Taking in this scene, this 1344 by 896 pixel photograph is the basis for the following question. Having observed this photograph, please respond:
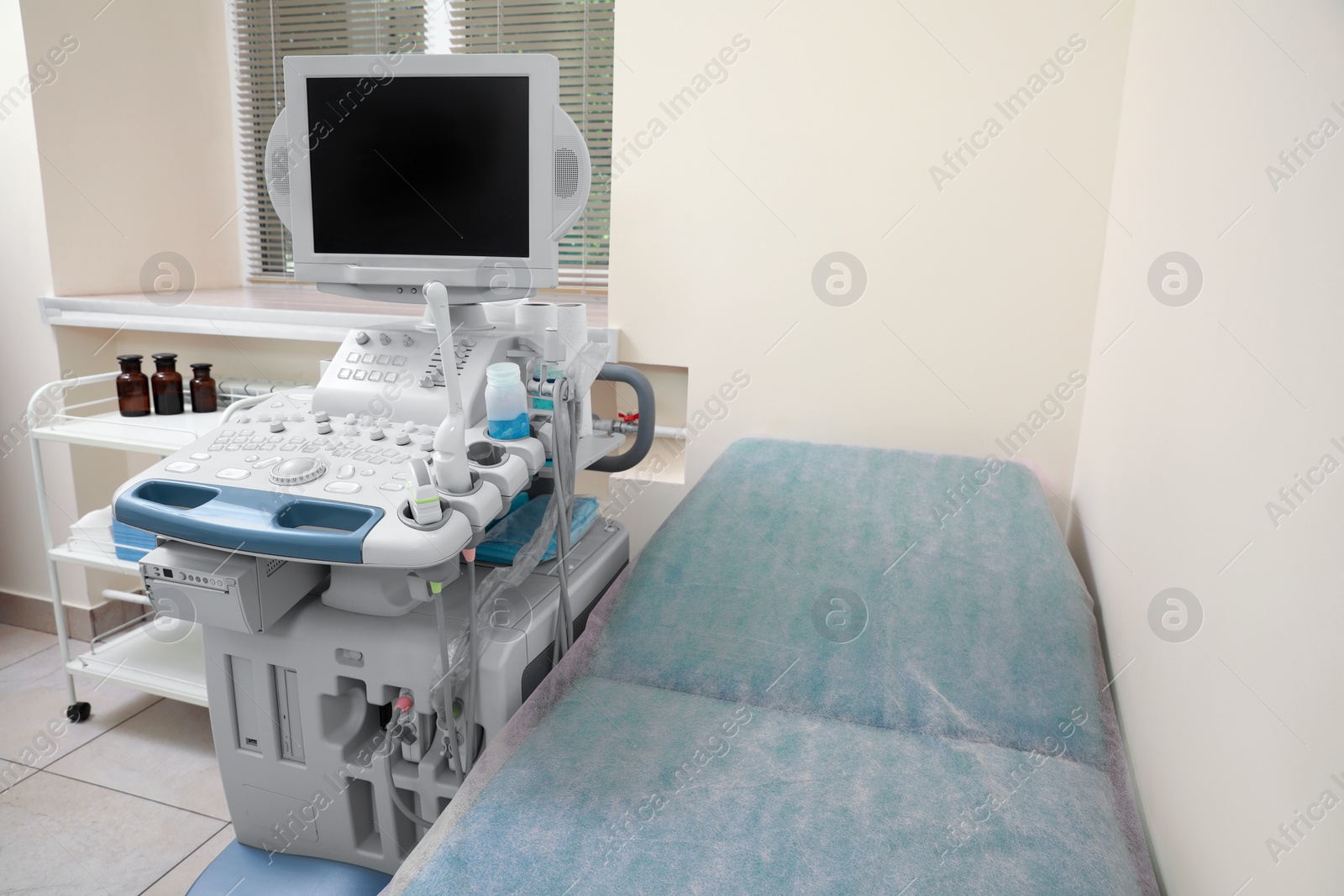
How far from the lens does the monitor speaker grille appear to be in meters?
1.55

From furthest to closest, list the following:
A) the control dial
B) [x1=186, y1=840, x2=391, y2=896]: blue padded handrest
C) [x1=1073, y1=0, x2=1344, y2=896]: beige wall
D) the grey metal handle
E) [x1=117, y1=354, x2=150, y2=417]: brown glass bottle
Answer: [x1=117, y1=354, x2=150, y2=417]: brown glass bottle → the grey metal handle → [x1=186, y1=840, x2=391, y2=896]: blue padded handrest → the control dial → [x1=1073, y1=0, x2=1344, y2=896]: beige wall

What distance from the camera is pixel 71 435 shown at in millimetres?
2166

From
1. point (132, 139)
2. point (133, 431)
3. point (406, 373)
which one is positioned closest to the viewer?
point (406, 373)

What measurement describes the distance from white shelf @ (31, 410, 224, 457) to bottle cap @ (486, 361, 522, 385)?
999mm

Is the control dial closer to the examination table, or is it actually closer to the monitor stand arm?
the monitor stand arm

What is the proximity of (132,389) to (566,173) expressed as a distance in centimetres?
161

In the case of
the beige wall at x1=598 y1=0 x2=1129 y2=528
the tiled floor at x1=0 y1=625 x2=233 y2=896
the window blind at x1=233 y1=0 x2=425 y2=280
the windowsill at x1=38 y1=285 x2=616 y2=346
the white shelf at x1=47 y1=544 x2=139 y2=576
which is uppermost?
the window blind at x1=233 y1=0 x2=425 y2=280

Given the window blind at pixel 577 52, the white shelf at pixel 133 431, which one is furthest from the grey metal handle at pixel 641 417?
the white shelf at pixel 133 431

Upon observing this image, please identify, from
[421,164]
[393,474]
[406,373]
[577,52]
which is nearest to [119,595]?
[406,373]

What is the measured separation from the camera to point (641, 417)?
177 centimetres

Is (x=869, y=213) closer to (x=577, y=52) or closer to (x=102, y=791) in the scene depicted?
(x=577, y=52)

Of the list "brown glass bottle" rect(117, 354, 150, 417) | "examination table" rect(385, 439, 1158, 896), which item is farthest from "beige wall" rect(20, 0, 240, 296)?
"examination table" rect(385, 439, 1158, 896)

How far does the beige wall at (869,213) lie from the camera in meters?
1.77

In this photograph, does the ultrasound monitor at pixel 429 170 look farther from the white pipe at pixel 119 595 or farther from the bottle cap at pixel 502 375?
the white pipe at pixel 119 595
